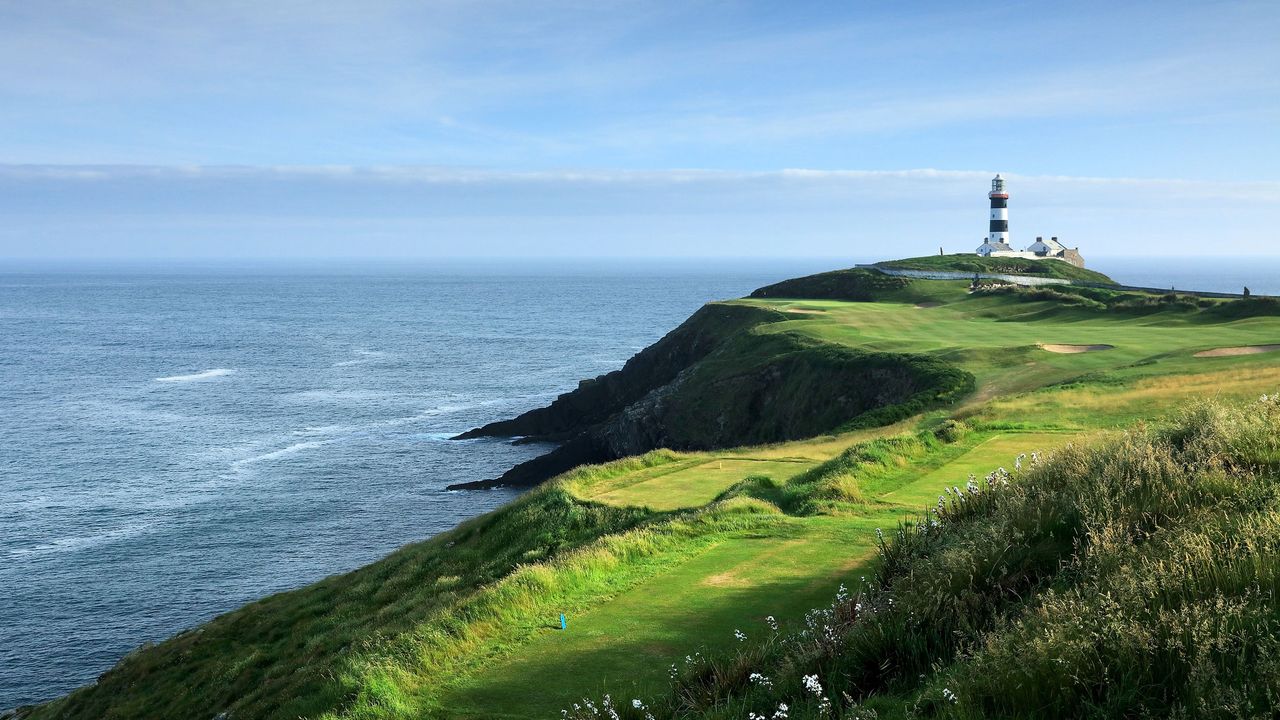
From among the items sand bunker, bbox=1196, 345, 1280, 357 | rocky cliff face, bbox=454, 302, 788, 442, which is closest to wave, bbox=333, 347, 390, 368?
rocky cliff face, bbox=454, 302, 788, 442

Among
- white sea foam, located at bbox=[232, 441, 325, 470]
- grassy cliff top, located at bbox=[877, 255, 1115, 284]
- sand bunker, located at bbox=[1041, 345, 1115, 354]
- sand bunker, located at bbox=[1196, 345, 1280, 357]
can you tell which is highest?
grassy cliff top, located at bbox=[877, 255, 1115, 284]

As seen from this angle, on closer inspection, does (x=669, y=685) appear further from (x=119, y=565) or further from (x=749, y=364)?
(x=749, y=364)

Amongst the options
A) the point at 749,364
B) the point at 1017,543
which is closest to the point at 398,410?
the point at 749,364

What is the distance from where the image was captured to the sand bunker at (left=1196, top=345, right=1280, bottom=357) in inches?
1334

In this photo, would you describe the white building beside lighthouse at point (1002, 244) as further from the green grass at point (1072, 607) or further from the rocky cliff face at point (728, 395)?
the green grass at point (1072, 607)

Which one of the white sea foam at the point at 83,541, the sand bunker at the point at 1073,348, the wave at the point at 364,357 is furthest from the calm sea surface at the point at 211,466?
the sand bunker at the point at 1073,348

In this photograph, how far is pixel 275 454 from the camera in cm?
5906

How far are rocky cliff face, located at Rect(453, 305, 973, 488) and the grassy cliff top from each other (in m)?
35.6

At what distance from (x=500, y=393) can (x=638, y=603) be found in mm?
71668

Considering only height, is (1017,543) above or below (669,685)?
above

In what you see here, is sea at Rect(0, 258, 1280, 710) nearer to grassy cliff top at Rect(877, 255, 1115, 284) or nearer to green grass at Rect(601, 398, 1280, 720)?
green grass at Rect(601, 398, 1280, 720)

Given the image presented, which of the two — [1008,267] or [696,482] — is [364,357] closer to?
[1008,267]

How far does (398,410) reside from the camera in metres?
74.5

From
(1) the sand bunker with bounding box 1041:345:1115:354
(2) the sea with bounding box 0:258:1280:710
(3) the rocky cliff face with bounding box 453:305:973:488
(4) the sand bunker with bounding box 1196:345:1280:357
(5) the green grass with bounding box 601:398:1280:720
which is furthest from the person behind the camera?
(3) the rocky cliff face with bounding box 453:305:973:488
